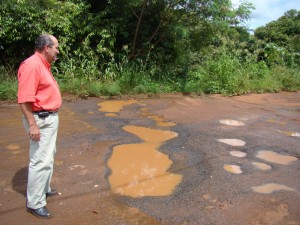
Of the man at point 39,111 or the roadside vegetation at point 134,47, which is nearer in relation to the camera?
the man at point 39,111

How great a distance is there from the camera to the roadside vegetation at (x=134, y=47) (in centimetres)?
902

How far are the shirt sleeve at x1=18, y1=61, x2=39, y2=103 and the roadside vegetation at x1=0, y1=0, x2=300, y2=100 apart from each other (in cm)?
546

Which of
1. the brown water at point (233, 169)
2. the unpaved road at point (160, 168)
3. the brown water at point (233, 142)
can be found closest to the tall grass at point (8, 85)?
the unpaved road at point (160, 168)

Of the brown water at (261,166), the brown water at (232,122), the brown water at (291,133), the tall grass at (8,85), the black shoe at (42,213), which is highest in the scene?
the tall grass at (8,85)

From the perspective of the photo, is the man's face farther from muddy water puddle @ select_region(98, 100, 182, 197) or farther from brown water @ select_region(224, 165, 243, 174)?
brown water @ select_region(224, 165, 243, 174)

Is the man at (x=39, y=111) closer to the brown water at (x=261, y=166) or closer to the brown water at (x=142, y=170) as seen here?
the brown water at (x=142, y=170)

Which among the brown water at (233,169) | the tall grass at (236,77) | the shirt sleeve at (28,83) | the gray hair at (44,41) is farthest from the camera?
the tall grass at (236,77)

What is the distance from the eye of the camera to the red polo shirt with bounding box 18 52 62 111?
8.98ft

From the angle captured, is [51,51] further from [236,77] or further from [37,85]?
[236,77]

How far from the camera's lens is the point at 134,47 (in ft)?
36.2

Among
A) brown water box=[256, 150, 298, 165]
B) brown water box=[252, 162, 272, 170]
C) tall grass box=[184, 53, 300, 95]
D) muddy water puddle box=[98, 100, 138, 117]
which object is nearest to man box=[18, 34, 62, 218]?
brown water box=[252, 162, 272, 170]

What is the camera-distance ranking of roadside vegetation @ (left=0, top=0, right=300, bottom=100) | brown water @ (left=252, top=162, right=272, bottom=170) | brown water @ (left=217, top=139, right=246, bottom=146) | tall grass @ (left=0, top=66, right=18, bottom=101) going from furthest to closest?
roadside vegetation @ (left=0, top=0, right=300, bottom=100) < tall grass @ (left=0, top=66, right=18, bottom=101) < brown water @ (left=217, top=139, right=246, bottom=146) < brown water @ (left=252, top=162, right=272, bottom=170)

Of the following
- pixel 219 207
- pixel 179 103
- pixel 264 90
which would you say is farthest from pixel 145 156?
pixel 264 90

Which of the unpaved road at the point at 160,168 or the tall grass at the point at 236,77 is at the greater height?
the tall grass at the point at 236,77
